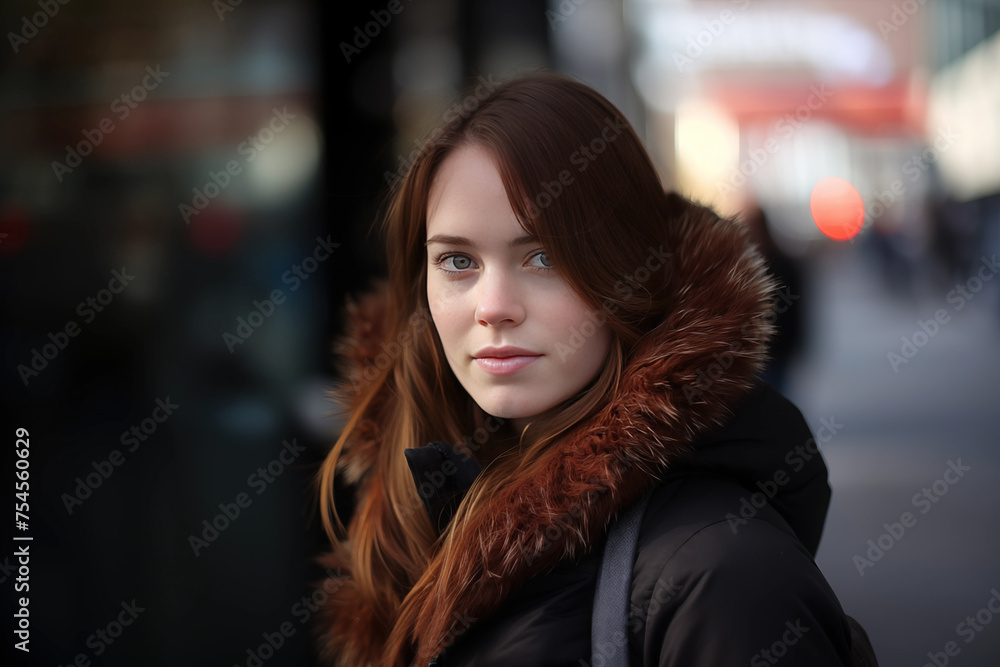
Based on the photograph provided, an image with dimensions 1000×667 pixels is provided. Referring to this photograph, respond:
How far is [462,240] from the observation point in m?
1.58

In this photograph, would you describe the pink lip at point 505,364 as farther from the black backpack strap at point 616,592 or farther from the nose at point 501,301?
the black backpack strap at point 616,592

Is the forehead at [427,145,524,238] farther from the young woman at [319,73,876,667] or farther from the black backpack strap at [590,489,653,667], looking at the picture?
the black backpack strap at [590,489,653,667]

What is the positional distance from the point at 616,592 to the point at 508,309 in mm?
562

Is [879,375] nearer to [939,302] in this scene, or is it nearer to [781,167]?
[939,302]

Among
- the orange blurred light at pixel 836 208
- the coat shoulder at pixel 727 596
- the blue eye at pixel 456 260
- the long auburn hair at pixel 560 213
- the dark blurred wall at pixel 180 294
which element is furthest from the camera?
the orange blurred light at pixel 836 208

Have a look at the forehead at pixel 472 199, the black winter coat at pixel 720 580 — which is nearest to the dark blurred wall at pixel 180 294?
the forehead at pixel 472 199

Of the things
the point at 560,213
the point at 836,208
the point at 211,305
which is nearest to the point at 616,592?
the point at 560,213

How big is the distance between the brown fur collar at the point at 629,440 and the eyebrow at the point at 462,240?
0.97 feet

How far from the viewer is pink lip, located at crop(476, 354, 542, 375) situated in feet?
5.09

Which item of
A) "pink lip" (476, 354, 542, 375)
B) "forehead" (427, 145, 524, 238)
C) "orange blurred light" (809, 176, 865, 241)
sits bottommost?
"orange blurred light" (809, 176, 865, 241)

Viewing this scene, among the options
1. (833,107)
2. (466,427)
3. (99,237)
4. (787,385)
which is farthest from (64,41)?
(833,107)

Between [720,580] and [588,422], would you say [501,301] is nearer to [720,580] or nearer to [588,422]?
[588,422]

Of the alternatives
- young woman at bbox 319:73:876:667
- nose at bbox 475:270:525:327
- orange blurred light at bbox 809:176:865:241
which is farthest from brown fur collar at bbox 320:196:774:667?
orange blurred light at bbox 809:176:865:241

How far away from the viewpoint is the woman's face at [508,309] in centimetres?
153
